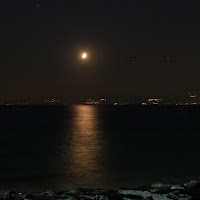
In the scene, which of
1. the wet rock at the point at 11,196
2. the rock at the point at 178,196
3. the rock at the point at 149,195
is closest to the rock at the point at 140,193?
the rock at the point at 149,195

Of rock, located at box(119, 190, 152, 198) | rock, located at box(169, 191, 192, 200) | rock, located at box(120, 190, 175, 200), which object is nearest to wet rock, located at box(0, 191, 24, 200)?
rock, located at box(119, 190, 152, 198)

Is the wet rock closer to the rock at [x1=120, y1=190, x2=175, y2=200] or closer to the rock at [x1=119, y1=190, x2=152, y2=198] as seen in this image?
the rock at [x1=119, y1=190, x2=152, y2=198]

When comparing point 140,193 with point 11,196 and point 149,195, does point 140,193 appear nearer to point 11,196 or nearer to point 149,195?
point 149,195

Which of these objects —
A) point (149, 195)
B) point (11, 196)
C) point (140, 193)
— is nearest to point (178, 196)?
point (149, 195)

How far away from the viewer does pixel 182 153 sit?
32750 millimetres

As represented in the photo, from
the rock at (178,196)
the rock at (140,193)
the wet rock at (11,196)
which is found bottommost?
the wet rock at (11,196)

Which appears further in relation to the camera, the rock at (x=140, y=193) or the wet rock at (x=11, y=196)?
the wet rock at (x=11, y=196)

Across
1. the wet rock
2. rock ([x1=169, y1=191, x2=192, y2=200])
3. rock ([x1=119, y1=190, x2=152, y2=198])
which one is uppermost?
rock ([x1=169, y1=191, x2=192, y2=200])

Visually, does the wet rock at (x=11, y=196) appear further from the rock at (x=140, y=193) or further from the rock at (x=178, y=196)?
the rock at (x=178, y=196)

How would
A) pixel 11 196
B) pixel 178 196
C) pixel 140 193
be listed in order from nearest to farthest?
pixel 178 196 < pixel 140 193 < pixel 11 196

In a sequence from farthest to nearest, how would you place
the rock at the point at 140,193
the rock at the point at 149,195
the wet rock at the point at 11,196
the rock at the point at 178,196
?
the wet rock at the point at 11,196, the rock at the point at 140,193, the rock at the point at 149,195, the rock at the point at 178,196

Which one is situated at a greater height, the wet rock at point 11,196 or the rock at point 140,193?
the rock at point 140,193

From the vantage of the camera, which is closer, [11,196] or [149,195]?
[149,195]

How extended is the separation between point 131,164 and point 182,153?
8.13 metres
